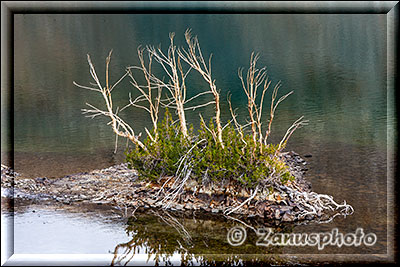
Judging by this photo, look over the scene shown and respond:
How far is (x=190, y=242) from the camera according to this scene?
10.4 ft

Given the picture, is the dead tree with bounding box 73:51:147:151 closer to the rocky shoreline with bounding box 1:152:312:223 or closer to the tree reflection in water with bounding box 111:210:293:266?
the rocky shoreline with bounding box 1:152:312:223

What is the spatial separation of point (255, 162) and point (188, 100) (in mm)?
964

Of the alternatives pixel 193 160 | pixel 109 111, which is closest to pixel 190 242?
pixel 193 160

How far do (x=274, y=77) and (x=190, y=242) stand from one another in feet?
5.92

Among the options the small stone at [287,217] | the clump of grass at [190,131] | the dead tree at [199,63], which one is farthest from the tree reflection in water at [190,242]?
the dead tree at [199,63]

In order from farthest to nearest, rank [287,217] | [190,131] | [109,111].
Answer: [190,131]
[109,111]
[287,217]

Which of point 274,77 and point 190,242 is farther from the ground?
point 274,77

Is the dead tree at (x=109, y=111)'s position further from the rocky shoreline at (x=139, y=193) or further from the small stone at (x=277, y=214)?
the small stone at (x=277, y=214)

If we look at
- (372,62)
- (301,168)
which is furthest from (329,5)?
(301,168)

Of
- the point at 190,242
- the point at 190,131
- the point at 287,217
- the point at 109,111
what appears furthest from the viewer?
the point at 190,131

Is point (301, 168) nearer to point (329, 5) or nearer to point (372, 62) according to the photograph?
point (372, 62)

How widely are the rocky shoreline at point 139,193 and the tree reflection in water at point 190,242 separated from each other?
0.16 m

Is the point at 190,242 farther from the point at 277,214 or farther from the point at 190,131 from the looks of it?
the point at 190,131

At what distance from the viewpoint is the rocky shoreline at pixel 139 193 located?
11.5 ft
